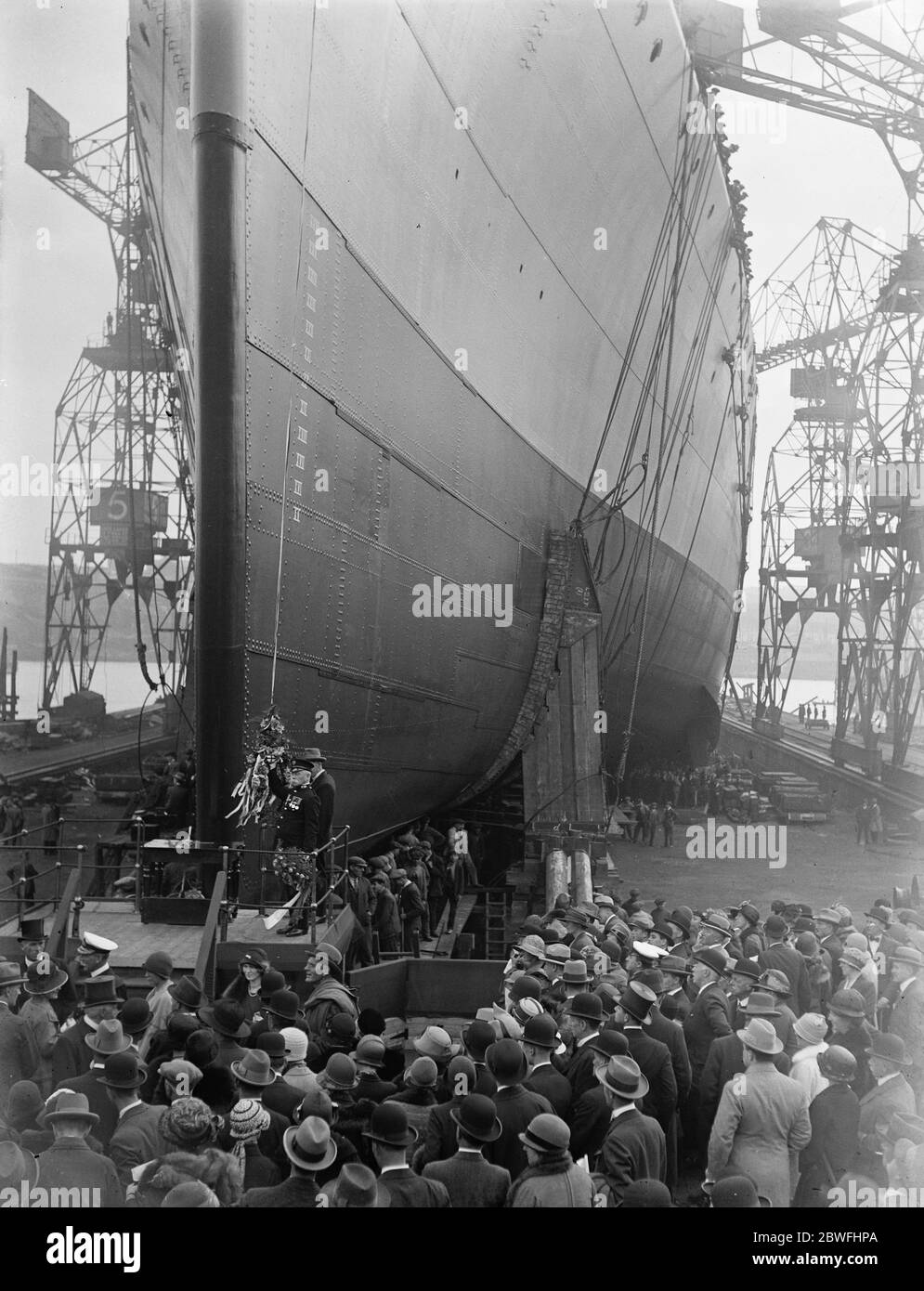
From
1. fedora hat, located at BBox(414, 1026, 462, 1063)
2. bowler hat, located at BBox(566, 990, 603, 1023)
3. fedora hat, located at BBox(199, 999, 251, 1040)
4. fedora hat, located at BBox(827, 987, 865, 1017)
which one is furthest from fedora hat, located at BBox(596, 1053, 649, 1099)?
fedora hat, located at BBox(199, 999, 251, 1040)

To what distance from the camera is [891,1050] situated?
5.19 m

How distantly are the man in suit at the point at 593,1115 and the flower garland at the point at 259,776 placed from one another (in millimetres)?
3235

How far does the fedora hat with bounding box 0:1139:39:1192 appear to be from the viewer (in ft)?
12.8

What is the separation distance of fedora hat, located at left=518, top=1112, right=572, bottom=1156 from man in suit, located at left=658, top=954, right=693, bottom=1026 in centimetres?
263

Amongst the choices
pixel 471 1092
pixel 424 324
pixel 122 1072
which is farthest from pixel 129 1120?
pixel 424 324

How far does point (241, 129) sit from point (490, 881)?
1017 centimetres

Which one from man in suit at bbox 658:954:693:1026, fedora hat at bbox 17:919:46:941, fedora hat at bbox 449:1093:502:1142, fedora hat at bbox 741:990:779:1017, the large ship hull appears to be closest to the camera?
fedora hat at bbox 449:1093:502:1142

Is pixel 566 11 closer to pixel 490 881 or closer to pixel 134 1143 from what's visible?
pixel 490 881

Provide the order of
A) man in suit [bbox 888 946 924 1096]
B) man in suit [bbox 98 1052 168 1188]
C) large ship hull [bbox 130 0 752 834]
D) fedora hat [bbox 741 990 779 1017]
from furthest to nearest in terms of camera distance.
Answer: large ship hull [bbox 130 0 752 834], fedora hat [bbox 741 990 779 1017], man in suit [bbox 888 946 924 1096], man in suit [bbox 98 1052 168 1188]

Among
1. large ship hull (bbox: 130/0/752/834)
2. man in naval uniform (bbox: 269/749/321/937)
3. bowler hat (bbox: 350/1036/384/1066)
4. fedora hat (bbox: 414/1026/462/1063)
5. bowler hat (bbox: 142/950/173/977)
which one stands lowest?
fedora hat (bbox: 414/1026/462/1063)

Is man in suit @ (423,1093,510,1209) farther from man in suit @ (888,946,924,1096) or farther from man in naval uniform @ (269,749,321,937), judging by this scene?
man in naval uniform @ (269,749,321,937)

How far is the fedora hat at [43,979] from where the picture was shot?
19.3ft

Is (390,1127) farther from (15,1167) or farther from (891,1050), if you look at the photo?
(891,1050)

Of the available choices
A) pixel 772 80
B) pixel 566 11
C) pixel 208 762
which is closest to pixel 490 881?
pixel 208 762
